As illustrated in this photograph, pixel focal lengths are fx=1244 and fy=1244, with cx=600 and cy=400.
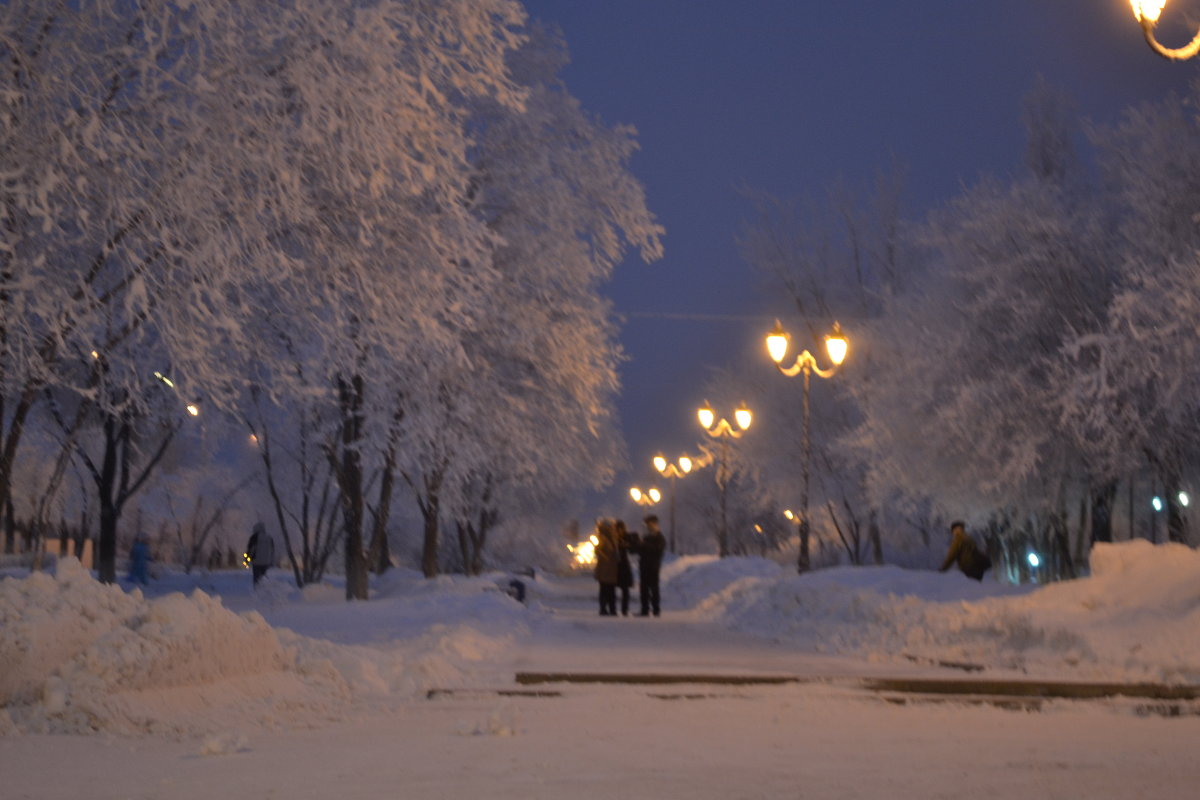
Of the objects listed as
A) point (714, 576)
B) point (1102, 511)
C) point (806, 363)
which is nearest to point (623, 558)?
point (806, 363)

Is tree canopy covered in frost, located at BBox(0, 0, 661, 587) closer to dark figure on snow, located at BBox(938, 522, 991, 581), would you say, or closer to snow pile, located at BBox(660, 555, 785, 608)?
dark figure on snow, located at BBox(938, 522, 991, 581)

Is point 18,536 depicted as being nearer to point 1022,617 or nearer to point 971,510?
point 971,510

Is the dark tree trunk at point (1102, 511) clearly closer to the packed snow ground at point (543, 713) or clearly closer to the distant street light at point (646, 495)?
the packed snow ground at point (543, 713)

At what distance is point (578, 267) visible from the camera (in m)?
22.4

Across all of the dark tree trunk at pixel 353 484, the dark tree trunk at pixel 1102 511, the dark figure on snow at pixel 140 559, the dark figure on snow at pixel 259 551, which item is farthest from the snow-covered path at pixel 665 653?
the dark figure on snow at pixel 140 559

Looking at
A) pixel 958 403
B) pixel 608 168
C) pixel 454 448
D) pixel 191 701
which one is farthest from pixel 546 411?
pixel 191 701

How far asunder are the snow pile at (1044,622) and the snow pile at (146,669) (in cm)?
642

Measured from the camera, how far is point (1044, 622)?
41.9ft

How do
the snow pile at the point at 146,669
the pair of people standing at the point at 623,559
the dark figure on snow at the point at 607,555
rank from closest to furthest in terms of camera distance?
the snow pile at the point at 146,669, the pair of people standing at the point at 623,559, the dark figure on snow at the point at 607,555

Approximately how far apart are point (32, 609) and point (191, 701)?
46.2 inches

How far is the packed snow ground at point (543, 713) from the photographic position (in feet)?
19.8

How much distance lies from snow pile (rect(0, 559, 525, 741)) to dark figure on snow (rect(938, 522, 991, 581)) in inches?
487

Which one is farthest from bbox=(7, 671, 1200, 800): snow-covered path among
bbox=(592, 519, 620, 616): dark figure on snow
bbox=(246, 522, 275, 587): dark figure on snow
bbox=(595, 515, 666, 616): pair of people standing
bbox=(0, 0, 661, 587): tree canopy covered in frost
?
bbox=(246, 522, 275, 587): dark figure on snow

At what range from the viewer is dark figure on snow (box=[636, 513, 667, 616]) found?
22438 mm
